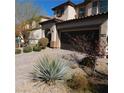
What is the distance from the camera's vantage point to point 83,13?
2254 mm

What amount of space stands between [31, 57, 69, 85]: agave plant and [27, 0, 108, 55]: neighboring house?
0.17m

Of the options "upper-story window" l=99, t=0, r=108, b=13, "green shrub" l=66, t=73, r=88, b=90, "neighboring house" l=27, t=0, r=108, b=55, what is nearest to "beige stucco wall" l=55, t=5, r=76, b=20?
"neighboring house" l=27, t=0, r=108, b=55

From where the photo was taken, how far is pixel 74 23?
7.43 feet

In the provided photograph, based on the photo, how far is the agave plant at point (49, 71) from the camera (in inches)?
88.4

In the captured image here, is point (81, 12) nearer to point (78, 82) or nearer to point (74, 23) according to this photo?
point (74, 23)

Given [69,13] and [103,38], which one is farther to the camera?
[69,13]

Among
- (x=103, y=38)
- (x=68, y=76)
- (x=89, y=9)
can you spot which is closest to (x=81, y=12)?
(x=89, y=9)

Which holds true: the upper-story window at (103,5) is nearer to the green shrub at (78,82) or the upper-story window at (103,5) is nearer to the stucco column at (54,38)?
the stucco column at (54,38)

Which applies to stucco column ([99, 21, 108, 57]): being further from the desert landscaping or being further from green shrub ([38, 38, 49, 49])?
green shrub ([38, 38, 49, 49])

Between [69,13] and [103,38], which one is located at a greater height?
[69,13]

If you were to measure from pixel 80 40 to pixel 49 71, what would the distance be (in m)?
0.42

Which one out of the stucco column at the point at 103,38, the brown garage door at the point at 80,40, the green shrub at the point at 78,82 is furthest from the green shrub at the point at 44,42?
the stucco column at the point at 103,38
